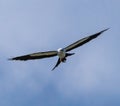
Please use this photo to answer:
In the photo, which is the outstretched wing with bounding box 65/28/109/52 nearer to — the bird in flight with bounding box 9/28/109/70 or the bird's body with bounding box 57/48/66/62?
the bird in flight with bounding box 9/28/109/70

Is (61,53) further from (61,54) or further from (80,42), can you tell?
(80,42)

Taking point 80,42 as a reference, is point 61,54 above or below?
below

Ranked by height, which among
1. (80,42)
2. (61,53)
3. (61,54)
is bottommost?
(61,54)

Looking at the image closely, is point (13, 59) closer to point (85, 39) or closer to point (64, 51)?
point (64, 51)

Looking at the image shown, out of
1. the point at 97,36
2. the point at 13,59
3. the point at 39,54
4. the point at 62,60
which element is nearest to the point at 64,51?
the point at 62,60

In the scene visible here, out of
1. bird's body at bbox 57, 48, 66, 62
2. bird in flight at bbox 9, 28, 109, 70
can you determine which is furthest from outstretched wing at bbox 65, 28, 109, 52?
bird's body at bbox 57, 48, 66, 62

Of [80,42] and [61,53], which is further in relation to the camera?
[61,53]

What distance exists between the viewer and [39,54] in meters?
18.1

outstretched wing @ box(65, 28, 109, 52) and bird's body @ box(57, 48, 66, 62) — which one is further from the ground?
outstretched wing @ box(65, 28, 109, 52)

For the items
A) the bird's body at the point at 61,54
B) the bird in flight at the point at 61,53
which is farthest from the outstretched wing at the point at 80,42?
the bird's body at the point at 61,54

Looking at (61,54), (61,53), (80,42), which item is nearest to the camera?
(80,42)

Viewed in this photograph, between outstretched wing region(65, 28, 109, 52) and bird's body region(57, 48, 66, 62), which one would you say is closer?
outstretched wing region(65, 28, 109, 52)

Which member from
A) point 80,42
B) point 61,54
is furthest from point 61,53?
point 80,42

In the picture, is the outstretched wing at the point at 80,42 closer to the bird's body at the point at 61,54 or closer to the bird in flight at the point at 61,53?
the bird in flight at the point at 61,53
